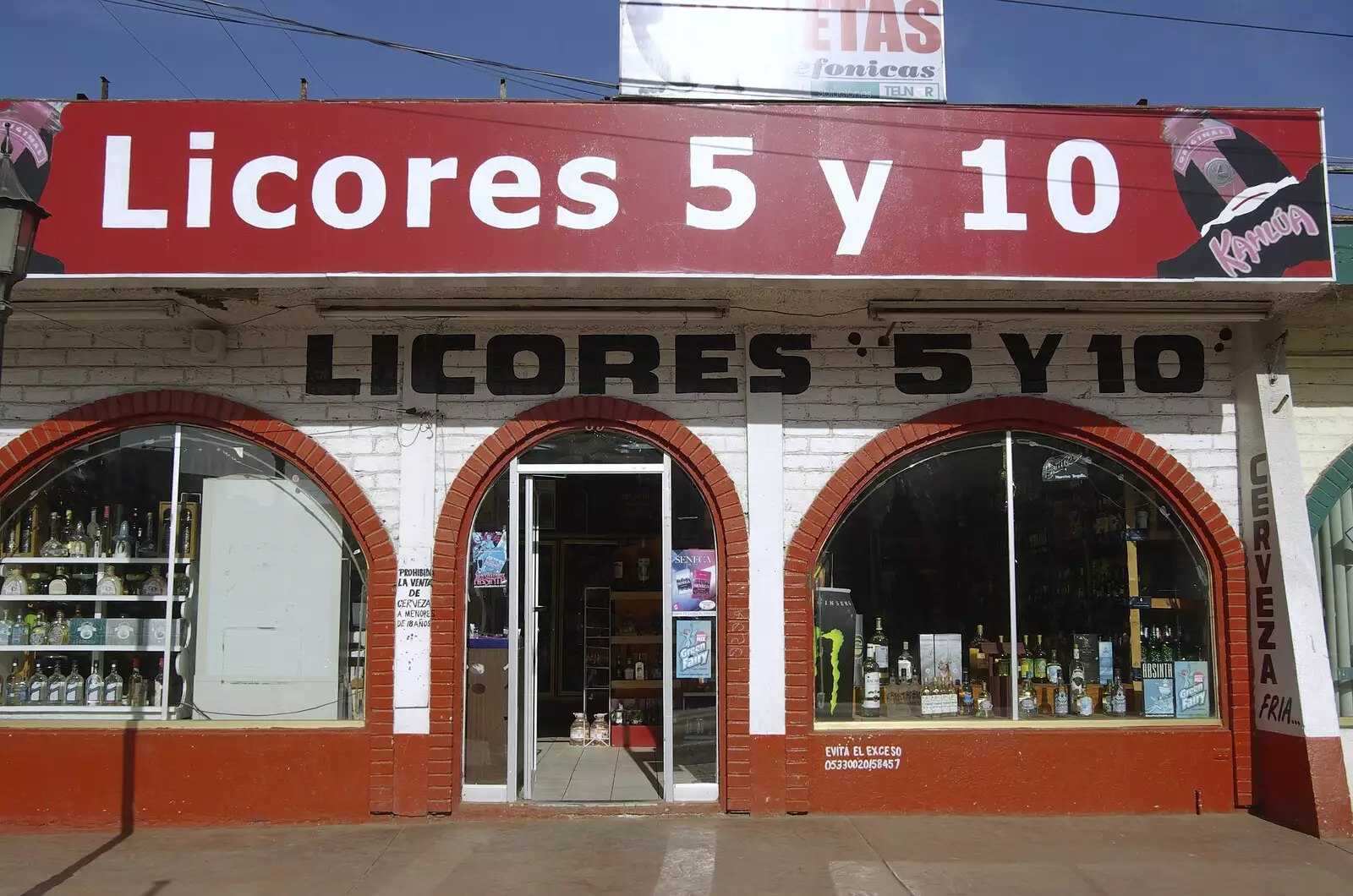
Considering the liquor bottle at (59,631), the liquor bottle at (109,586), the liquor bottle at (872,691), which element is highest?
the liquor bottle at (109,586)

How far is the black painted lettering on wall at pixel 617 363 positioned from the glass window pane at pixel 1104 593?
9.82 ft

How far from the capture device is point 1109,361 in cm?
838

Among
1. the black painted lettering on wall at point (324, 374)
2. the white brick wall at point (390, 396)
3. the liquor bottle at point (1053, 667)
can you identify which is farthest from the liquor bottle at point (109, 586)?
the liquor bottle at point (1053, 667)

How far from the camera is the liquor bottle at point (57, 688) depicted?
27.0 feet

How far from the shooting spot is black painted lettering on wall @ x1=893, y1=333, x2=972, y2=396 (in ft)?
27.2

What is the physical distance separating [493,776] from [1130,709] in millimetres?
5015

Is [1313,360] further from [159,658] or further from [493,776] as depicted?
[159,658]

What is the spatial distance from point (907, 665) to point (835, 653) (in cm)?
61

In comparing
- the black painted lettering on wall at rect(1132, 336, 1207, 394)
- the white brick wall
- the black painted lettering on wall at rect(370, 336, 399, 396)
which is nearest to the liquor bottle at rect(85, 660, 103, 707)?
the white brick wall

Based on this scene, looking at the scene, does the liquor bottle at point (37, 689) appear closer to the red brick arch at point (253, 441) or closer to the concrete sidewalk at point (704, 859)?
the concrete sidewalk at point (704, 859)

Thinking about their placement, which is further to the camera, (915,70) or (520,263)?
(915,70)

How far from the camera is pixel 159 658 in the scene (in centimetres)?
826

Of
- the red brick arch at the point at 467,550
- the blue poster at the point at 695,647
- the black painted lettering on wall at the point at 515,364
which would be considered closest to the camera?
the red brick arch at the point at 467,550

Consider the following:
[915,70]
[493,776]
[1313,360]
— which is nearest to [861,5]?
[915,70]
